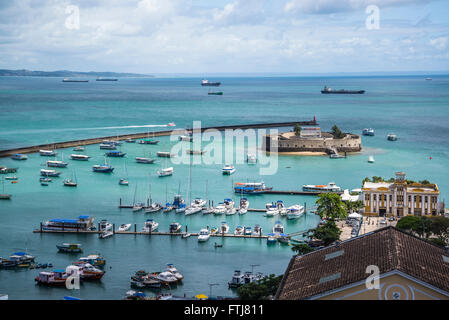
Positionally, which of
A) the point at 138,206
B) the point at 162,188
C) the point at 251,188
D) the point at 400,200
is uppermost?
the point at 400,200

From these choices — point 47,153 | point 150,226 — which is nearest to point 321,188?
point 150,226

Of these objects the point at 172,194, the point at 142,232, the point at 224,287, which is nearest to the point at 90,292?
the point at 224,287

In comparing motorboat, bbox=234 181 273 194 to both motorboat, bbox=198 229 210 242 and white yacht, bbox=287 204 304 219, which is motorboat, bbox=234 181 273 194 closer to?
white yacht, bbox=287 204 304 219

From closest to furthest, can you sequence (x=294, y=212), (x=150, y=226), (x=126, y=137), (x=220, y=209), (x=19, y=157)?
(x=150, y=226), (x=294, y=212), (x=220, y=209), (x=19, y=157), (x=126, y=137)

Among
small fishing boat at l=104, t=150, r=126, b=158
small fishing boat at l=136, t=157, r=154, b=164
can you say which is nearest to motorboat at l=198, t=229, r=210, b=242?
small fishing boat at l=136, t=157, r=154, b=164

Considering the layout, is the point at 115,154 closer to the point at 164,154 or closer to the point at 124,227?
the point at 164,154

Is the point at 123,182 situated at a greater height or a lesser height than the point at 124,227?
greater
